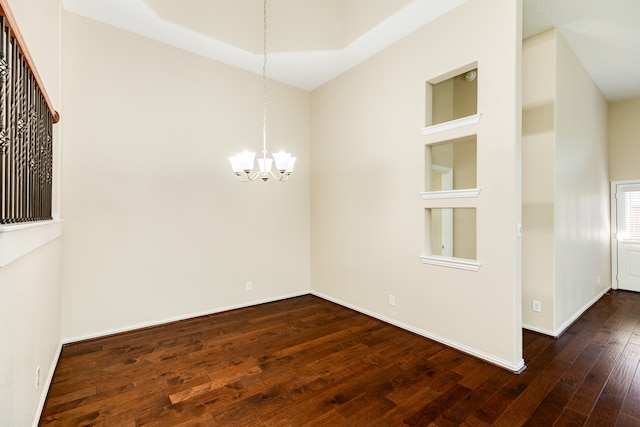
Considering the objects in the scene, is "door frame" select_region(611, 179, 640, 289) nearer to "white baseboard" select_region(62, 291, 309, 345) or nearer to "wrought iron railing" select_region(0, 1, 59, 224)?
"white baseboard" select_region(62, 291, 309, 345)

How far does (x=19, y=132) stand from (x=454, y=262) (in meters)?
3.42

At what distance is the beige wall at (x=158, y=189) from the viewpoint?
3.23 meters

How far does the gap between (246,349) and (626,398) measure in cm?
318

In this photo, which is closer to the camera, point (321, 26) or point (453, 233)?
point (321, 26)

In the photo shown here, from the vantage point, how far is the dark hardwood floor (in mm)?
2061

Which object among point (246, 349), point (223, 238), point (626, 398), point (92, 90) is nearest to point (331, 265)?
point (223, 238)

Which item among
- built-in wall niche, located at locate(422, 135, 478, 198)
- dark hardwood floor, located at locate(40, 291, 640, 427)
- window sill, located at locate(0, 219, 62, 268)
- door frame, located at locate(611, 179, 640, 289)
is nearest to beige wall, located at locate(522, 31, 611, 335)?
dark hardwood floor, located at locate(40, 291, 640, 427)

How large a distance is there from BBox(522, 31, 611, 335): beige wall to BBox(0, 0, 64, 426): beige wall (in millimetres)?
4474

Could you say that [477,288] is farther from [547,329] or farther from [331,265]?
[331,265]

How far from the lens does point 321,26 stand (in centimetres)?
396

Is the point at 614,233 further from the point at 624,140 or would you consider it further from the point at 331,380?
the point at 331,380

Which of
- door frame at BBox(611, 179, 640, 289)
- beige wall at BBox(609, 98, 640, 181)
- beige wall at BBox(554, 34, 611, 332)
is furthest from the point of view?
door frame at BBox(611, 179, 640, 289)

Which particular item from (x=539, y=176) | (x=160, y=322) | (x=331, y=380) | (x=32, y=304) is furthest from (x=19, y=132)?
(x=539, y=176)

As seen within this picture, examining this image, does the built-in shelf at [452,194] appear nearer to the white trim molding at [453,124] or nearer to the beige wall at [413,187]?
the beige wall at [413,187]
